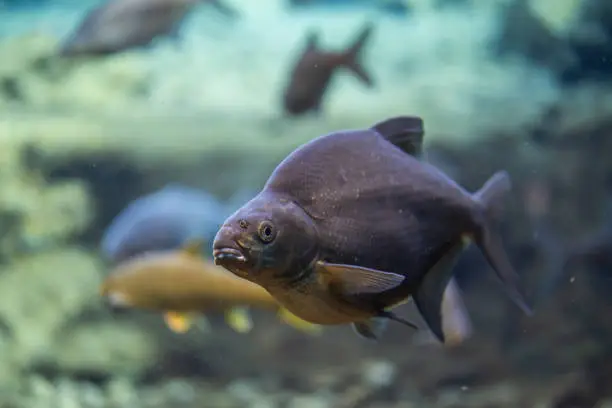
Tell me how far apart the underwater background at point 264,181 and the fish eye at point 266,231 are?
2624 millimetres

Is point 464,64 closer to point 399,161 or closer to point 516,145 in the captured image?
point 516,145

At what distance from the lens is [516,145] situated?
5832 mm

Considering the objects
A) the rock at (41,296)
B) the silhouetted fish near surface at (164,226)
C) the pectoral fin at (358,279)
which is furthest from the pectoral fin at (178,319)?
the rock at (41,296)

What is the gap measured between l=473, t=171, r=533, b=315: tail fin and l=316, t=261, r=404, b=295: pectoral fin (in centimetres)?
34

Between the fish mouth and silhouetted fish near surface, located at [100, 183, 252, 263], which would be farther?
silhouetted fish near surface, located at [100, 183, 252, 263]

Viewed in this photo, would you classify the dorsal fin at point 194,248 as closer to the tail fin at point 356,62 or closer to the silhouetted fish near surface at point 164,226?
the silhouetted fish near surface at point 164,226

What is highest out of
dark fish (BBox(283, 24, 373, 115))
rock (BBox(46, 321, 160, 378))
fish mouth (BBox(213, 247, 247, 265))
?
fish mouth (BBox(213, 247, 247, 265))

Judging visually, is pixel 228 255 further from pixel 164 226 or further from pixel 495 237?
pixel 164 226

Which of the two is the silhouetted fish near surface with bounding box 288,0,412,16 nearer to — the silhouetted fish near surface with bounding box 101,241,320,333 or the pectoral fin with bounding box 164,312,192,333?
the silhouetted fish near surface with bounding box 101,241,320,333

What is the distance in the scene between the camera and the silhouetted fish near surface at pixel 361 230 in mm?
1201

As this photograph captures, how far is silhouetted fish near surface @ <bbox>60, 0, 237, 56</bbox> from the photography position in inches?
142

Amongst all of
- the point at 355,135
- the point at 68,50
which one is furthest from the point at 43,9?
the point at 355,135

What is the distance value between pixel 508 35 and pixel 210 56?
3091 millimetres

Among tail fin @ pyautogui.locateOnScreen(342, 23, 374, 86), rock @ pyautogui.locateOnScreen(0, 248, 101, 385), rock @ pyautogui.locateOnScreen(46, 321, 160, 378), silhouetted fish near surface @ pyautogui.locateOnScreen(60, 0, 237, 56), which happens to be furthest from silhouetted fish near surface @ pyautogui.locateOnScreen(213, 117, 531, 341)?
rock @ pyautogui.locateOnScreen(0, 248, 101, 385)
